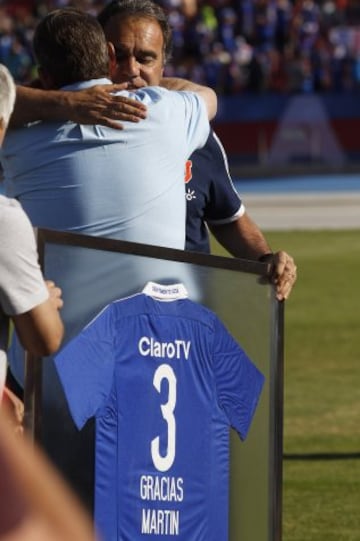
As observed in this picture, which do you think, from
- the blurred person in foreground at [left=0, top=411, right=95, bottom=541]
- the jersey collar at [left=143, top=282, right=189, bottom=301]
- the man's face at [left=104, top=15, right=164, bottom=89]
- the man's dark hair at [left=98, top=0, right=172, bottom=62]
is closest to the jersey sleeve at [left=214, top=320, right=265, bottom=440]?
the jersey collar at [left=143, top=282, right=189, bottom=301]

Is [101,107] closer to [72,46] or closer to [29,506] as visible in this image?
[72,46]

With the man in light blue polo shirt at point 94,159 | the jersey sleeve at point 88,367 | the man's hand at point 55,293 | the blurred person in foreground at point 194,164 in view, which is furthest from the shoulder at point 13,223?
the blurred person in foreground at point 194,164

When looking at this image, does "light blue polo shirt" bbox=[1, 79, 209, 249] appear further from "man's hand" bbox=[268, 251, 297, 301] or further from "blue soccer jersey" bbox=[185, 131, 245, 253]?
"blue soccer jersey" bbox=[185, 131, 245, 253]

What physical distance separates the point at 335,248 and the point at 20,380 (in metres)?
18.3

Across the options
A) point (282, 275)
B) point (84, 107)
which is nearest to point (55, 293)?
point (84, 107)

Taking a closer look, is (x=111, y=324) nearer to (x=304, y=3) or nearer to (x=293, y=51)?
(x=293, y=51)

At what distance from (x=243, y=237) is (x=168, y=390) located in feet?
3.76

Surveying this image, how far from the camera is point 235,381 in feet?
12.7

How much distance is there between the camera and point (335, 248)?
21188mm

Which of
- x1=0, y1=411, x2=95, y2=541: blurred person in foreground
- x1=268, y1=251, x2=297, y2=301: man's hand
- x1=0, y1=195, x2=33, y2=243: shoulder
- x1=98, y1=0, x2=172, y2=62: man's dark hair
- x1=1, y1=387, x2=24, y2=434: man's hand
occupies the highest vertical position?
x1=0, y1=411, x2=95, y2=541: blurred person in foreground

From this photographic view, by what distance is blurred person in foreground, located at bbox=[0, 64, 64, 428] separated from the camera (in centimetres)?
256

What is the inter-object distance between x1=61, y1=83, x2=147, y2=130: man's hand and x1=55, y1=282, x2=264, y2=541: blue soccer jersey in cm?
44

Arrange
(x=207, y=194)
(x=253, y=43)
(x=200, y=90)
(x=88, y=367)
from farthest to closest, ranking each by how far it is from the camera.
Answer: (x=253, y=43) < (x=207, y=194) < (x=200, y=90) < (x=88, y=367)

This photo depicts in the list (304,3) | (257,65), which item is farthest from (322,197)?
(304,3)
